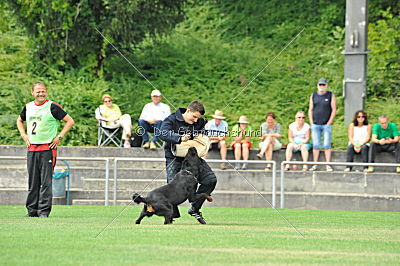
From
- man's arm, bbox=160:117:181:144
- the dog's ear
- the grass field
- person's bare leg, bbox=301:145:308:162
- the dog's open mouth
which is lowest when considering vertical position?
the grass field

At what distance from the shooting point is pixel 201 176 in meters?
11.1

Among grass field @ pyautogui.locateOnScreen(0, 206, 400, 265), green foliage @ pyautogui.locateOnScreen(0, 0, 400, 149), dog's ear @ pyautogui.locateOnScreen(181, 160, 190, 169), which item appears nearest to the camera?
grass field @ pyautogui.locateOnScreen(0, 206, 400, 265)

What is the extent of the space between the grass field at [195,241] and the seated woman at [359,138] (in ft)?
14.1

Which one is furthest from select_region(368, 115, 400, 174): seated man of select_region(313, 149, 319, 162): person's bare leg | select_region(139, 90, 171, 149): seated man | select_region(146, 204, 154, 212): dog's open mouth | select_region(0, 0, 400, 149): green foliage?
select_region(146, 204, 154, 212): dog's open mouth

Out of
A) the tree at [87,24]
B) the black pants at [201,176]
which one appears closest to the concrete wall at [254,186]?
the black pants at [201,176]

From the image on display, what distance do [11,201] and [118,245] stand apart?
28.7 feet

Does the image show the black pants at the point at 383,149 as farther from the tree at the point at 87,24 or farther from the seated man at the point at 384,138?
the tree at the point at 87,24

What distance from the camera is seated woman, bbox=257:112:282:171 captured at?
17.7 m

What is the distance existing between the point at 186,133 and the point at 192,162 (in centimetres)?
37

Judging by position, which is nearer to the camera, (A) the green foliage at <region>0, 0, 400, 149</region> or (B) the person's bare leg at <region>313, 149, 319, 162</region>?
(B) the person's bare leg at <region>313, 149, 319, 162</region>

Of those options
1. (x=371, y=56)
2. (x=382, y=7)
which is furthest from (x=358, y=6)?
(x=382, y=7)

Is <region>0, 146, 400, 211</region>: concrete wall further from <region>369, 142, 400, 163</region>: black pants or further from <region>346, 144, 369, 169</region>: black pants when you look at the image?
<region>346, 144, 369, 169</region>: black pants

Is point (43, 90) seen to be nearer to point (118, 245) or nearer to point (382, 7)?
point (118, 245)

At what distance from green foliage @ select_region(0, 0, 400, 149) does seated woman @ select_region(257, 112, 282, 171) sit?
916 millimetres
